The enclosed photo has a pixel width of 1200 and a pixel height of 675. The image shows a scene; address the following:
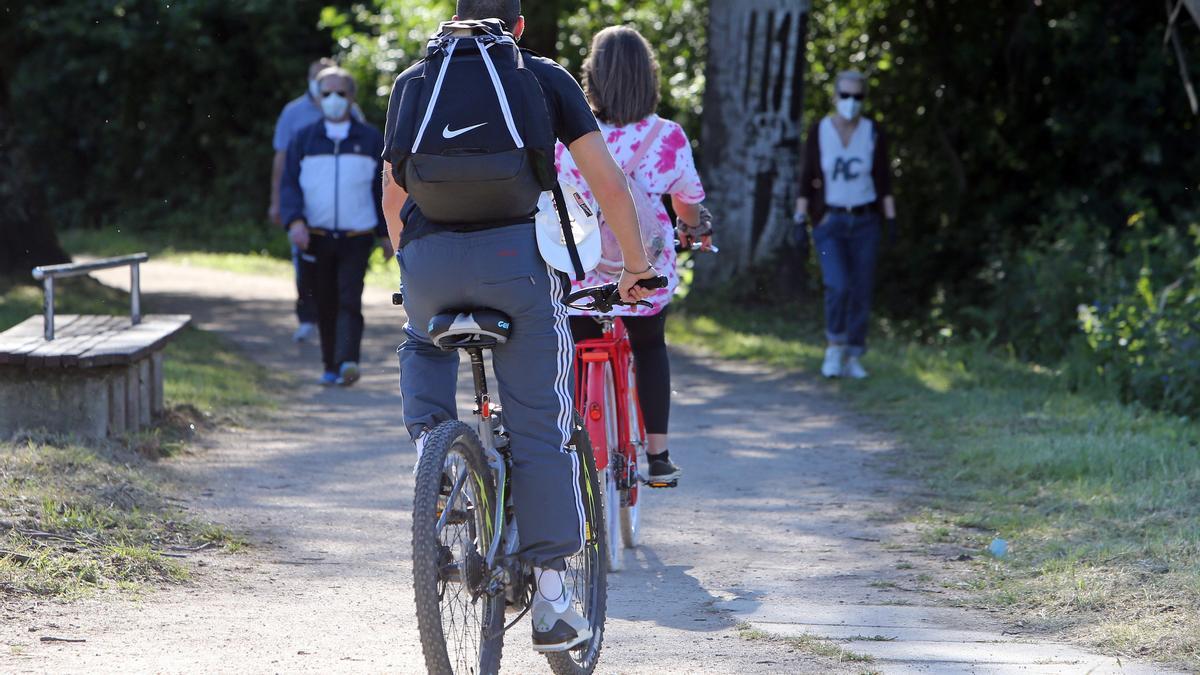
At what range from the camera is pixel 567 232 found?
152 inches

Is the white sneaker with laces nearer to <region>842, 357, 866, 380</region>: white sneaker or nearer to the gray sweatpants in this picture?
the gray sweatpants

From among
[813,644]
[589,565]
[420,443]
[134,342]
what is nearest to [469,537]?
[420,443]

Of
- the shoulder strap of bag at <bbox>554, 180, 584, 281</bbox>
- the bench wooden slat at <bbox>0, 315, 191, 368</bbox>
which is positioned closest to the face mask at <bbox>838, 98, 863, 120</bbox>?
the bench wooden slat at <bbox>0, 315, 191, 368</bbox>

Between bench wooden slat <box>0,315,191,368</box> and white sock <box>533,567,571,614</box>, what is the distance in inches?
139

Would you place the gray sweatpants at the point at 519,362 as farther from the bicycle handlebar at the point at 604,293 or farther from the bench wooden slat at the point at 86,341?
the bench wooden slat at the point at 86,341

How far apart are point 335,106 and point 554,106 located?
5894 mm

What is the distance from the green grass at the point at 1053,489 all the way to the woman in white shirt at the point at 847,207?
1.08 ft

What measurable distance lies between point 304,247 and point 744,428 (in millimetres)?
2982

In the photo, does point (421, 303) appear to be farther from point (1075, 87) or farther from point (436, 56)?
point (1075, 87)

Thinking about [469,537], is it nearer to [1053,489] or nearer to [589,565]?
[589,565]

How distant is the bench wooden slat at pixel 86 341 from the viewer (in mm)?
6750

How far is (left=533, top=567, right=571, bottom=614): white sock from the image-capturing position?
152 inches

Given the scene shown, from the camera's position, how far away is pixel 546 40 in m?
18.5

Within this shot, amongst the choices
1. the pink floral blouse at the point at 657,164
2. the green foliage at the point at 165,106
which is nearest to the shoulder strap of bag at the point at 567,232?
the pink floral blouse at the point at 657,164
